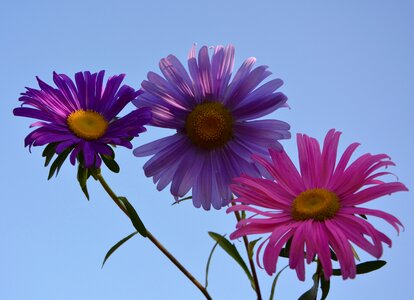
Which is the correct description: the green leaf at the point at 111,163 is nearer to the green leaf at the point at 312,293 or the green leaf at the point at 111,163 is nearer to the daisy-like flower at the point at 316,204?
the daisy-like flower at the point at 316,204

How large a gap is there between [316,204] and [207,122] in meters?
0.26

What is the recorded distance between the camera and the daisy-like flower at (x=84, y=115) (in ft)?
3.83

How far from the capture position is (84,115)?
4.16 feet

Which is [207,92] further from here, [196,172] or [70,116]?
[70,116]

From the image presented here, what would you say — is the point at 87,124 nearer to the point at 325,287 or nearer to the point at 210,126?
the point at 210,126

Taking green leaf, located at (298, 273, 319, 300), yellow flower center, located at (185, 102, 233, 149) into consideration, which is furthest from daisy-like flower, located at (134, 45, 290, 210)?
green leaf, located at (298, 273, 319, 300)

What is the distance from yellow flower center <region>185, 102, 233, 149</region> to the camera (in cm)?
125

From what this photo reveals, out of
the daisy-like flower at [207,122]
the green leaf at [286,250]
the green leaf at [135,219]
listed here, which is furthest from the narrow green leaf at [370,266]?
the green leaf at [135,219]

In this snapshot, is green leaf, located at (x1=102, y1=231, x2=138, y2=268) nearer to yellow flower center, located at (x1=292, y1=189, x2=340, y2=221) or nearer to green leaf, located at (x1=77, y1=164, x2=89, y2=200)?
green leaf, located at (x1=77, y1=164, x2=89, y2=200)

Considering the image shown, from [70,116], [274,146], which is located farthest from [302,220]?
[70,116]

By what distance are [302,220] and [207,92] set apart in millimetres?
315

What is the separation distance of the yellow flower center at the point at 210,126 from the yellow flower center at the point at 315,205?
20 cm

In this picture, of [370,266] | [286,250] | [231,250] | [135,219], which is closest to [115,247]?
[135,219]

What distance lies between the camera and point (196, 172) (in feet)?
4.06
